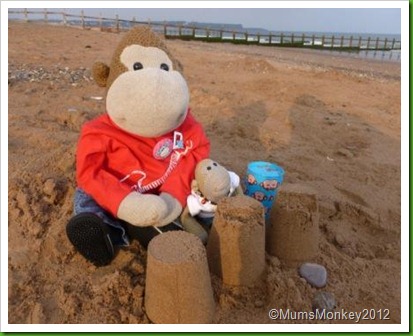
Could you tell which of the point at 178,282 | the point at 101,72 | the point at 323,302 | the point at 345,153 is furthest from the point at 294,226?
the point at 345,153

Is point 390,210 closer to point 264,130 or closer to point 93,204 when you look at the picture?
point 264,130

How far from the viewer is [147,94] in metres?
2.09

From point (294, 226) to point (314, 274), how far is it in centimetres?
29

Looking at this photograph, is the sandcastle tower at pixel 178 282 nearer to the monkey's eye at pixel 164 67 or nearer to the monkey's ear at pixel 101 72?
the monkey's eye at pixel 164 67

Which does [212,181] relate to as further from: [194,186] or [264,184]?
[264,184]

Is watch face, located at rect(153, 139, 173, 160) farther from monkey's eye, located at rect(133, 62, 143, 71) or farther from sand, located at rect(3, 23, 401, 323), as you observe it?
sand, located at rect(3, 23, 401, 323)

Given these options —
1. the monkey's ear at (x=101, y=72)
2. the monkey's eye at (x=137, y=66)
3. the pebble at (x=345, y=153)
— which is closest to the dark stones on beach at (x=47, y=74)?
the monkey's ear at (x=101, y=72)

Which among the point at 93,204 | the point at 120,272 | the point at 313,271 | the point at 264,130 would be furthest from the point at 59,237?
the point at 264,130

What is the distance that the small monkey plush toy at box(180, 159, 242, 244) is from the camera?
232cm

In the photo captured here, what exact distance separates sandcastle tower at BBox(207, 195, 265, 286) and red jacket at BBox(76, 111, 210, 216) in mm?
407

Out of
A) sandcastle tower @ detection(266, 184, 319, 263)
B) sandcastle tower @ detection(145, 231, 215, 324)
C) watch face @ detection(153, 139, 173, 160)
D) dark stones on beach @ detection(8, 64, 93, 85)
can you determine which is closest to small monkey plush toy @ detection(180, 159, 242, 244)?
watch face @ detection(153, 139, 173, 160)

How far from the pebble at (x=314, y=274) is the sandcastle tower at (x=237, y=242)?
0.30m

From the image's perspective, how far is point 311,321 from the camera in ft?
6.54

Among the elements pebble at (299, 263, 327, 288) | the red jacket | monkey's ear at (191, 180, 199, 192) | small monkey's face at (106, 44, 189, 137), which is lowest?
pebble at (299, 263, 327, 288)
